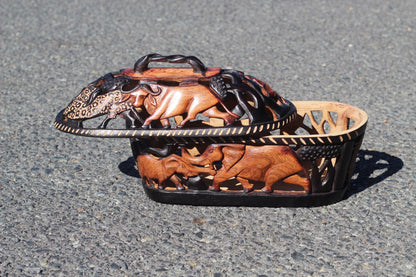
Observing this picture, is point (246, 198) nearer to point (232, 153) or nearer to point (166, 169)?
point (232, 153)

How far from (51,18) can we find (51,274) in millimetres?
3872

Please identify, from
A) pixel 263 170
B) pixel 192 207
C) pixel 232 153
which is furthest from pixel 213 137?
pixel 192 207

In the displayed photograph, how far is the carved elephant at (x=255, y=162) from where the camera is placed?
2332mm

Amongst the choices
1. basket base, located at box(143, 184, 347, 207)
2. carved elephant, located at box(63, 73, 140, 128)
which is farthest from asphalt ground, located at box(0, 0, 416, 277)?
carved elephant, located at box(63, 73, 140, 128)

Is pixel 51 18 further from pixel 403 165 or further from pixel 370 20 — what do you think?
pixel 403 165

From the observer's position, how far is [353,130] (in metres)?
2.36

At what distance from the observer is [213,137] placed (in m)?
2.29

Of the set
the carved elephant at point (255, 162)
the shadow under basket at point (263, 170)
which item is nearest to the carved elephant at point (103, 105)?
the shadow under basket at point (263, 170)

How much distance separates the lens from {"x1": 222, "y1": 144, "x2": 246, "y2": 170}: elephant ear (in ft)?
7.65

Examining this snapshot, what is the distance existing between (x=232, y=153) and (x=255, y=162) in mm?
93

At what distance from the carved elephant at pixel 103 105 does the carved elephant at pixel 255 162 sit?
0.26 m

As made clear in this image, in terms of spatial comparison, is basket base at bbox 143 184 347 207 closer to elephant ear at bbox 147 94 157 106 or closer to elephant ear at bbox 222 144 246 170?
elephant ear at bbox 222 144 246 170

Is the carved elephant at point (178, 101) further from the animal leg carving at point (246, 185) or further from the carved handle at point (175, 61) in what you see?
the animal leg carving at point (246, 185)

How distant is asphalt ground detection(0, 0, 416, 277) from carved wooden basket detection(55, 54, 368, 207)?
0.29ft
